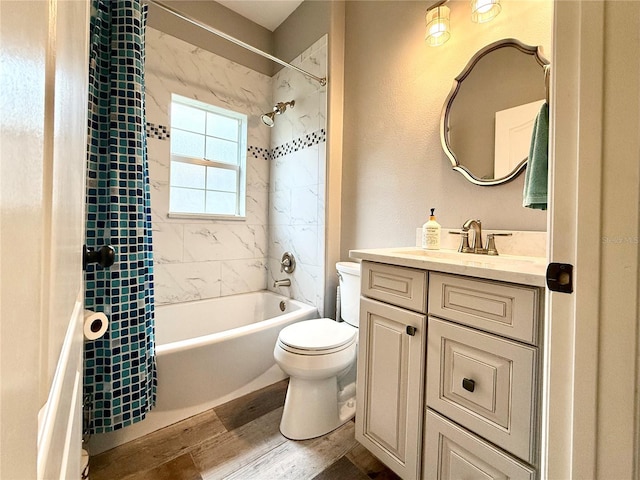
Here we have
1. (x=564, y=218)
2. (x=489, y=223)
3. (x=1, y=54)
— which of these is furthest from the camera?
(x=489, y=223)

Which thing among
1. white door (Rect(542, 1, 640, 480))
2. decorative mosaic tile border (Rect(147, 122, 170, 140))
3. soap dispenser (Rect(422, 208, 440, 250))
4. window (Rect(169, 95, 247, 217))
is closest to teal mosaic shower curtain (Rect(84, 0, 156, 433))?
decorative mosaic tile border (Rect(147, 122, 170, 140))

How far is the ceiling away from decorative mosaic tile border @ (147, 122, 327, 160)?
105 centimetres

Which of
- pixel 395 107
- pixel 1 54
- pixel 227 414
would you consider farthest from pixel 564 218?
pixel 227 414

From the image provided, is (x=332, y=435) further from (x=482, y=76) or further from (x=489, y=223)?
(x=482, y=76)

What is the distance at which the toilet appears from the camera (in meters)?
1.35

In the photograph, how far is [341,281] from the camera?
180 centimetres

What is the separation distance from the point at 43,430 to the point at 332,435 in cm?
146

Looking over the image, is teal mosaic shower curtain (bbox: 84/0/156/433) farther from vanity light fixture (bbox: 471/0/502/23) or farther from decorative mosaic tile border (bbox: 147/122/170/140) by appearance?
vanity light fixture (bbox: 471/0/502/23)

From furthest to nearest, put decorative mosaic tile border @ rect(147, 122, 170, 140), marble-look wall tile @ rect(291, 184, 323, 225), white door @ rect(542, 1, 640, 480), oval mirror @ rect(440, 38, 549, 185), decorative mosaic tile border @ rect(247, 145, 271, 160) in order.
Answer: decorative mosaic tile border @ rect(247, 145, 271, 160), marble-look wall tile @ rect(291, 184, 323, 225), decorative mosaic tile border @ rect(147, 122, 170, 140), oval mirror @ rect(440, 38, 549, 185), white door @ rect(542, 1, 640, 480)

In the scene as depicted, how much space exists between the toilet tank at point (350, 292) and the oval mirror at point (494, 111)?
31.1 inches

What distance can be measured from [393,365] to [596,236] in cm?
77

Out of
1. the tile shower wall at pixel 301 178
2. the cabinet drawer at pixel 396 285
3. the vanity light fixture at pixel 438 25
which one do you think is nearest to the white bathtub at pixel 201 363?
the tile shower wall at pixel 301 178

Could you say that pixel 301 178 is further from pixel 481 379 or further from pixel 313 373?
pixel 481 379

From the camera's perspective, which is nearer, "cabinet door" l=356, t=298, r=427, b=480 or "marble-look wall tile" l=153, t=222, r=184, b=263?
"cabinet door" l=356, t=298, r=427, b=480
